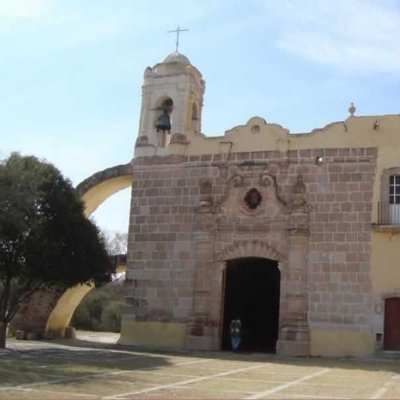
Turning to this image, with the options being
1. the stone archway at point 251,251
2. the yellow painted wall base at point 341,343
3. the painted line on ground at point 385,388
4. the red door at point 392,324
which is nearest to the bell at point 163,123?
the stone archway at point 251,251

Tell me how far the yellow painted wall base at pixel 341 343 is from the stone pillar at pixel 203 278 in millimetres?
2850

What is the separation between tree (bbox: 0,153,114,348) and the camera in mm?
14516

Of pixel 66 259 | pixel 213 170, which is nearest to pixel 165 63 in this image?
pixel 213 170

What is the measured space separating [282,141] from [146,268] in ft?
17.8

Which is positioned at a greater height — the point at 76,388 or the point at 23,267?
the point at 23,267

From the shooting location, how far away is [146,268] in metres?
19.4

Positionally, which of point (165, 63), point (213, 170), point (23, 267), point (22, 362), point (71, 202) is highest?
point (165, 63)

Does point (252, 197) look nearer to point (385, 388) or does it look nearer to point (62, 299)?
point (62, 299)

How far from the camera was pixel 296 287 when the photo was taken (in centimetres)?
1758

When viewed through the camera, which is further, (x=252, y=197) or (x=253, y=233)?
(x=252, y=197)

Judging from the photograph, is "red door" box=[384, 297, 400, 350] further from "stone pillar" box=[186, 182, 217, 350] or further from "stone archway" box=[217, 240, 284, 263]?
"stone pillar" box=[186, 182, 217, 350]

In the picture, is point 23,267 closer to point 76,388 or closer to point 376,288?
point 76,388

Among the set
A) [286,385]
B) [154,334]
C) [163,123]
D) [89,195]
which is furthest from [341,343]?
[89,195]

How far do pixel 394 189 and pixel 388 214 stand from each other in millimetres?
741
